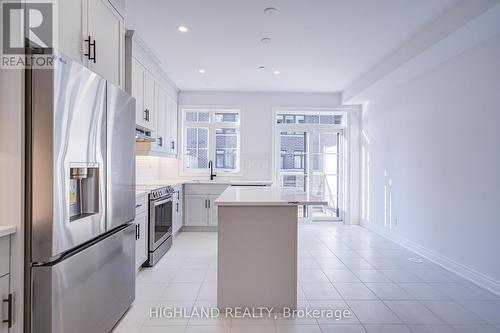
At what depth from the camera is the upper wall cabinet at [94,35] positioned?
1666mm

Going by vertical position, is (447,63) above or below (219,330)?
above

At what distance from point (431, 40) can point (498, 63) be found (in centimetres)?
63

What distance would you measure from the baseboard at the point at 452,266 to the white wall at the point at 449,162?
0.01m

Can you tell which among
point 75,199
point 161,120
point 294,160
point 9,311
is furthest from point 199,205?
point 9,311

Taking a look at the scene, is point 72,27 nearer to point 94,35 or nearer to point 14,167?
point 94,35

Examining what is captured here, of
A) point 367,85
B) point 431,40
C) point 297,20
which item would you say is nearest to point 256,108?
point 367,85

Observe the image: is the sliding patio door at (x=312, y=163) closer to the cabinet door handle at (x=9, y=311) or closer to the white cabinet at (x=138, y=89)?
the white cabinet at (x=138, y=89)

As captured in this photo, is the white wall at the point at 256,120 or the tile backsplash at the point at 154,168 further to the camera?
the white wall at the point at 256,120

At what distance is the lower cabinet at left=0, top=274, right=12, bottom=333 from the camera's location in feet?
4.34

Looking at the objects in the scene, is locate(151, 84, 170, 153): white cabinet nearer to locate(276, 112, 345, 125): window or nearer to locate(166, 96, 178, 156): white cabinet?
locate(166, 96, 178, 156): white cabinet

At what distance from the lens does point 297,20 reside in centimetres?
298

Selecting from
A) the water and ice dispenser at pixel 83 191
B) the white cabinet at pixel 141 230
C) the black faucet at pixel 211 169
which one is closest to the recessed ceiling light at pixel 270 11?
the water and ice dispenser at pixel 83 191

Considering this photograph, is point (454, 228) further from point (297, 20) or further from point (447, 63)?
point (297, 20)

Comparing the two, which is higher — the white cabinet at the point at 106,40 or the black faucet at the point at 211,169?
the white cabinet at the point at 106,40
